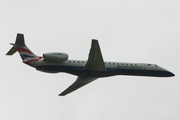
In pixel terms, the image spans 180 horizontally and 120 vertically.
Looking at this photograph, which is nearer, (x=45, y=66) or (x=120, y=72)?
(x=45, y=66)

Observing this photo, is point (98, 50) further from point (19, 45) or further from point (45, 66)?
point (19, 45)

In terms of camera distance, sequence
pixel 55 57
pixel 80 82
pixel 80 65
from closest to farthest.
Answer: pixel 55 57, pixel 80 65, pixel 80 82

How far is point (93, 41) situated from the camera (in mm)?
34562

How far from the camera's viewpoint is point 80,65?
38.4 meters

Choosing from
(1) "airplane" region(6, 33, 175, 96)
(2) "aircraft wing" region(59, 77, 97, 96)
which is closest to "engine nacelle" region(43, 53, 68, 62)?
(1) "airplane" region(6, 33, 175, 96)

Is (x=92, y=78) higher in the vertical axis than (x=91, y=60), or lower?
lower


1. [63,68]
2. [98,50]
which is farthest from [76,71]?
[98,50]

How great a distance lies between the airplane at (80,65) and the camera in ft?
120

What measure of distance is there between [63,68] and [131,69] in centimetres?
727

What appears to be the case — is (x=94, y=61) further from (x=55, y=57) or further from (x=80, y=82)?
(x=80, y=82)

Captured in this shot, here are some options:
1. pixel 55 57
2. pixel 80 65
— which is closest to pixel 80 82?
pixel 80 65

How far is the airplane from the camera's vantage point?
120ft

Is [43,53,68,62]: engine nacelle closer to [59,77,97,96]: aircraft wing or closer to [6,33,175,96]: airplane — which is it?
[6,33,175,96]: airplane

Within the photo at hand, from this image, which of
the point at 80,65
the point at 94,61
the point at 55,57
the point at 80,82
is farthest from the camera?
the point at 80,82
